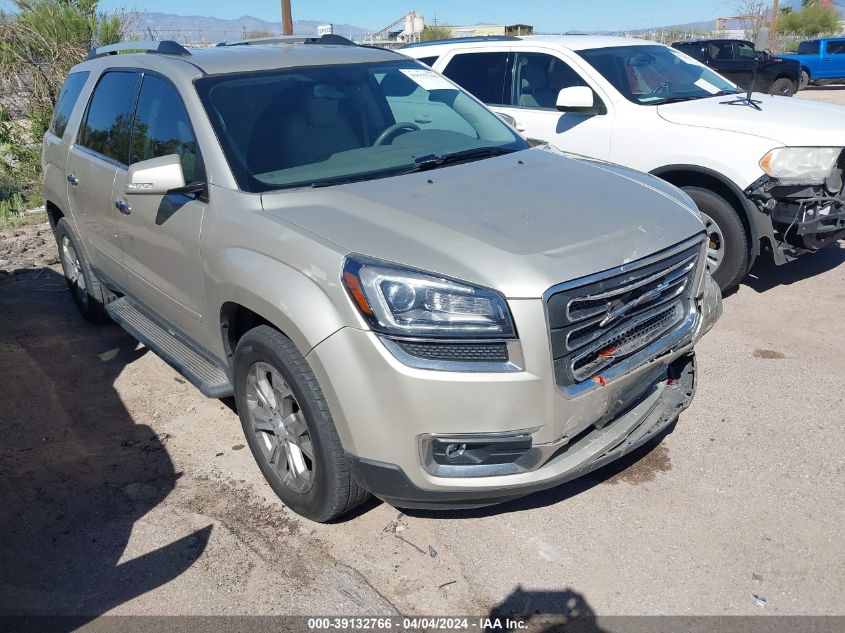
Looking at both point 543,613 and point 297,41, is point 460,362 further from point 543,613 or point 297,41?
point 297,41

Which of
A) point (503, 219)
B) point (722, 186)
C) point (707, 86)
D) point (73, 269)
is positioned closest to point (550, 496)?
point (503, 219)

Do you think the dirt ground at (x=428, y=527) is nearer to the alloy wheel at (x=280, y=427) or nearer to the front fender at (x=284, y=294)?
the alloy wheel at (x=280, y=427)

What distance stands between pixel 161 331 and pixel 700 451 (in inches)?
121

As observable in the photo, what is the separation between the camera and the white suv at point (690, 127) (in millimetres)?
5203

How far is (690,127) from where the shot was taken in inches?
219

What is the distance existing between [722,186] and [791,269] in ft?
4.83

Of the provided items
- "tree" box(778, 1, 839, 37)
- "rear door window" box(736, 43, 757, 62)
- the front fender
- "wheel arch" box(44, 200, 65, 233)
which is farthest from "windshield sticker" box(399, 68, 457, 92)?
"tree" box(778, 1, 839, 37)

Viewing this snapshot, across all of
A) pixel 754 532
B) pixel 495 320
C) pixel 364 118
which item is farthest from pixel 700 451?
pixel 364 118

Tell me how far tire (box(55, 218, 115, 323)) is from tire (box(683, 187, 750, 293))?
14.3 ft

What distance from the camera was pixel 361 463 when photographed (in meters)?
2.78

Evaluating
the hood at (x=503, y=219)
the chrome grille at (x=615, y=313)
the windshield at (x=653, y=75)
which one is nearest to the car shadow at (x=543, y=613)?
the chrome grille at (x=615, y=313)

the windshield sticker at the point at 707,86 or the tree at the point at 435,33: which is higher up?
the tree at the point at 435,33

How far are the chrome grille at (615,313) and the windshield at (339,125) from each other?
127cm

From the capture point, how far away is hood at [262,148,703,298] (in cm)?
268
